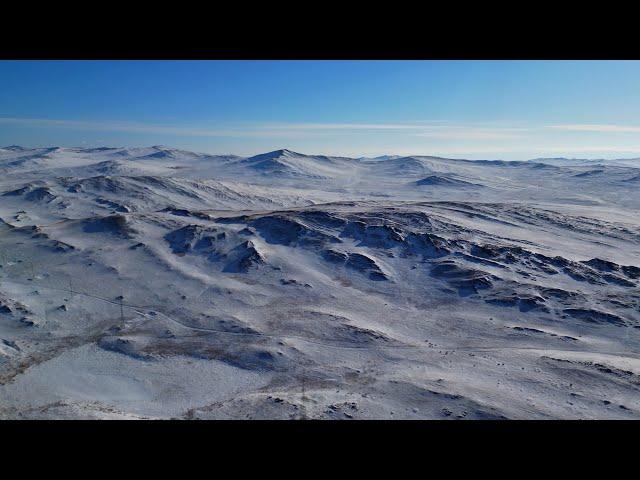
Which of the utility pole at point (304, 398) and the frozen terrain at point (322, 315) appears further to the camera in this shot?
the frozen terrain at point (322, 315)

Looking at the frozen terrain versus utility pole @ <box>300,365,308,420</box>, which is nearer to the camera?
utility pole @ <box>300,365,308,420</box>

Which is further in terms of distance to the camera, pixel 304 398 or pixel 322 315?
pixel 322 315

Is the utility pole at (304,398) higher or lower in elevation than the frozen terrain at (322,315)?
lower

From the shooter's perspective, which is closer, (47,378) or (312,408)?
(312,408)

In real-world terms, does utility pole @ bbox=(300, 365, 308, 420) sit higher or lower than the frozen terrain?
lower

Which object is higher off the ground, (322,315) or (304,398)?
(322,315)

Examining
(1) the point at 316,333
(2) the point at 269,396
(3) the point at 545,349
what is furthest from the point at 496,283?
(2) the point at 269,396
